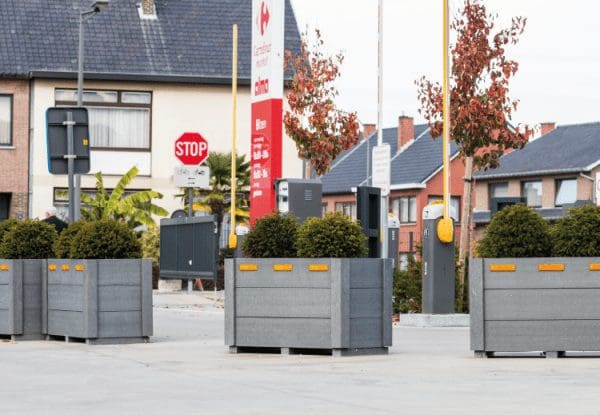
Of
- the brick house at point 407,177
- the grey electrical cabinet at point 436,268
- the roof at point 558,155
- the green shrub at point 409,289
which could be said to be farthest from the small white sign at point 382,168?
the brick house at point 407,177

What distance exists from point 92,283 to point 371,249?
351 centimetres

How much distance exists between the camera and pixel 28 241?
20234 millimetres

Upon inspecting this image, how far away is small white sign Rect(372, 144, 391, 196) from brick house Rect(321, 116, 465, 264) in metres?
50.1

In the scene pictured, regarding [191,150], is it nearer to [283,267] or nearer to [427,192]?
[283,267]

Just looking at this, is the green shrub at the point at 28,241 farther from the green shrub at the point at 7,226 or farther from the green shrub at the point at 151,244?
the green shrub at the point at 151,244

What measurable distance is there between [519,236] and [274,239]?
2.81 m

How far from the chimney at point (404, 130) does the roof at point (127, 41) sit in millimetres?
38443

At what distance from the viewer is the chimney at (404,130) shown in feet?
292

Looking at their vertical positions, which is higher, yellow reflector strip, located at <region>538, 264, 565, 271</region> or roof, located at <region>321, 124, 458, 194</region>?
roof, located at <region>321, 124, 458, 194</region>

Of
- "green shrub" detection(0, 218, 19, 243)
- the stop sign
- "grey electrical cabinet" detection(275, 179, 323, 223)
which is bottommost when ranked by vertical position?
"green shrub" detection(0, 218, 19, 243)

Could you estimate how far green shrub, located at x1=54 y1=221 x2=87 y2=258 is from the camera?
19422 millimetres

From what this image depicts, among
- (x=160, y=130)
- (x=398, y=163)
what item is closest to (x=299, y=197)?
(x=160, y=130)

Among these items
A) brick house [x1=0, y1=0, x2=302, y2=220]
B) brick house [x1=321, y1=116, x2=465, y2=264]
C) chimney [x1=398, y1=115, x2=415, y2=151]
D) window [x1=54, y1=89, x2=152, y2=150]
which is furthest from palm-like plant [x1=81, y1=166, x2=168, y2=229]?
chimney [x1=398, y1=115, x2=415, y2=151]

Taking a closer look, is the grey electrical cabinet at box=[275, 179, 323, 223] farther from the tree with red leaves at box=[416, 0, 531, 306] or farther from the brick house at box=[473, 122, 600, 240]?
the brick house at box=[473, 122, 600, 240]
